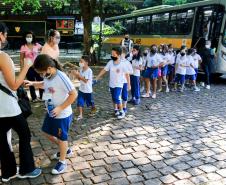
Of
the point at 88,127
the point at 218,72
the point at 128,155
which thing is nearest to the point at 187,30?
the point at 218,72

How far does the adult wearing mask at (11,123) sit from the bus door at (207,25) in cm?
1019

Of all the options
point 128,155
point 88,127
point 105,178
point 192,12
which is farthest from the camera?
point 192,12

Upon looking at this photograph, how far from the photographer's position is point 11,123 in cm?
402

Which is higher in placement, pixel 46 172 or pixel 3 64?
pixel 3 64

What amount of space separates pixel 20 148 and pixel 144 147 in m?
2.23

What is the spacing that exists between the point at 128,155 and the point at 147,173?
2.24 ft

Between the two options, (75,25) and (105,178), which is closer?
(105,178)

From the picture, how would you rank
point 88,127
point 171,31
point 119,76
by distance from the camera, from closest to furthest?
point 88,127
point 119,76
point 171,31

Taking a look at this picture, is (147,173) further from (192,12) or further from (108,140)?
(192,12)

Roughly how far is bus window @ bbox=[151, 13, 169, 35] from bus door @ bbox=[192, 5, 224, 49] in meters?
2.70

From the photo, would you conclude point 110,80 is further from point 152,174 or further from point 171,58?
point 171,58

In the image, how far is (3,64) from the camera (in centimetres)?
369

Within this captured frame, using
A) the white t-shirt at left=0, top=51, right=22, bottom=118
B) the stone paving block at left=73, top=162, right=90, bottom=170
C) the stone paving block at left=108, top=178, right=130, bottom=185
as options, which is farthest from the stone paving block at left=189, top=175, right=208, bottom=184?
the white t-shirt at left=0, top=51, right=22, bottom=118

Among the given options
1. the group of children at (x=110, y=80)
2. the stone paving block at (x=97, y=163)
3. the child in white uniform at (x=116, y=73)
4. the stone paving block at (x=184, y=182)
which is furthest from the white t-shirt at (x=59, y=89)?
the child in white uniform at (x=116, y=73)
